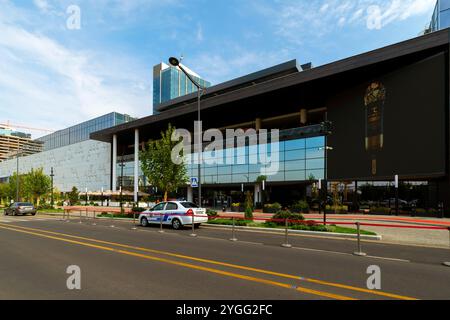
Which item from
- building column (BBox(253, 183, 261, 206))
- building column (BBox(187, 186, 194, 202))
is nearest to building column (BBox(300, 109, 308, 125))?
building column (BBox(253, 183, 261, 206))

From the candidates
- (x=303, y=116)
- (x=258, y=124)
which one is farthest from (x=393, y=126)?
(x=258, y=124)

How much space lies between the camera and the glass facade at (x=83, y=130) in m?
88.8

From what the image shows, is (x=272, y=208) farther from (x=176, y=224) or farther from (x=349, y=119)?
(x=176, y=224)

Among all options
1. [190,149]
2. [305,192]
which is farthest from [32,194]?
[305,192]

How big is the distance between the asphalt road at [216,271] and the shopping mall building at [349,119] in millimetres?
10011

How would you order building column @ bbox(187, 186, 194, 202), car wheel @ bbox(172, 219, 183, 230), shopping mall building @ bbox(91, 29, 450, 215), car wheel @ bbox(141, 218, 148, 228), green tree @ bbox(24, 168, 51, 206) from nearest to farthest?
car wheel @ bbox(172, 219, 183, 230) < car wheel @ bbox(141, 218, 148, 228) < shopping mall building @ bbox(91, 29, 450, 215) < green tree @ bbox(24, 168, 51, 206) < building column @ bbox(187, 186, 194, 202)

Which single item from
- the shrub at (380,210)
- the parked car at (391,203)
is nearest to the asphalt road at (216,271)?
the shrub at (380,210)

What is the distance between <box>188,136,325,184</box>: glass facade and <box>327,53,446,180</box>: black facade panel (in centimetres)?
187

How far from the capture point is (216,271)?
7.30 metres

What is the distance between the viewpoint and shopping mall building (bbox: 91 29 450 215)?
2656cm

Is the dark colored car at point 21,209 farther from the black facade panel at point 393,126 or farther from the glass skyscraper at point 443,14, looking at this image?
the glass skyscraper at point 443,14

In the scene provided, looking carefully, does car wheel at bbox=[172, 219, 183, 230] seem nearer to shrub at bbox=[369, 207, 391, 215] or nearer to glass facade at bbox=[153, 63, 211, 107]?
shrub at bbox=[369, 207, 391, 215]

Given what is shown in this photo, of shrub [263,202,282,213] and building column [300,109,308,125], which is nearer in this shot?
shrub [263,202,282,213]

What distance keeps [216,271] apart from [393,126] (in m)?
28.1
